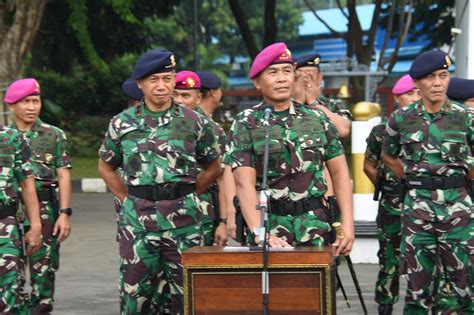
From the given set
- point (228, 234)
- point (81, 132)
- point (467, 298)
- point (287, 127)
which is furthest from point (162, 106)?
point (81, 132)

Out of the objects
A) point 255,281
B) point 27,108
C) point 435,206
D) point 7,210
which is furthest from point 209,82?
point 255,281

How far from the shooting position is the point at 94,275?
42.2 ft

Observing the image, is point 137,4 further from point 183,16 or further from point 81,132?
point 183,16

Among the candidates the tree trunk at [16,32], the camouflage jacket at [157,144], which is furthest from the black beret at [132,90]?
the tree trunk at [16,32]

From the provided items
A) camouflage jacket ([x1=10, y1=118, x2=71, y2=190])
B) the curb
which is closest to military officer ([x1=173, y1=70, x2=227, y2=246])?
camouflage jacket ([x1=10, y1=118, x2=71, y2=190])

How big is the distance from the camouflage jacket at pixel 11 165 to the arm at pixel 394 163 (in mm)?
2467

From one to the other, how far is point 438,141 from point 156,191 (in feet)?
6.27

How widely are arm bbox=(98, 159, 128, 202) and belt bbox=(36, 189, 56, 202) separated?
1.88m

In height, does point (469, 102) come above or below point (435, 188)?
above

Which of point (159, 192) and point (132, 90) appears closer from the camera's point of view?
point (159, 192)

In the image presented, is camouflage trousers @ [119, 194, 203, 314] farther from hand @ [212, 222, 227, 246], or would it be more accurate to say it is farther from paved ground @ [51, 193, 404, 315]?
paved ground @ [51, 193, 404, 315]

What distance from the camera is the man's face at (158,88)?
24.4 ft

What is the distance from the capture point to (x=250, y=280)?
20.8 feet

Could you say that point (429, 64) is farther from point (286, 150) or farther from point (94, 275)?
point (94, 275)
